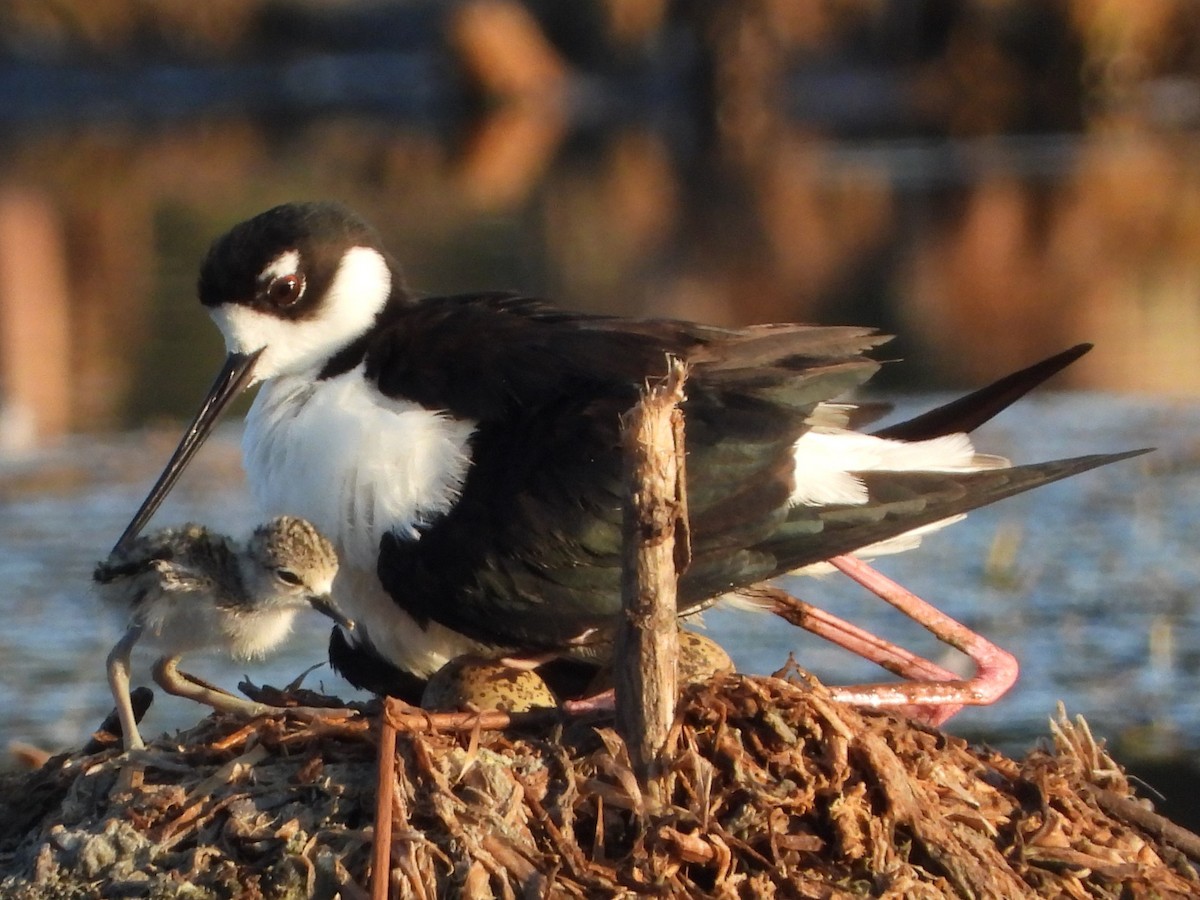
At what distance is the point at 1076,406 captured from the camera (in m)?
12.2

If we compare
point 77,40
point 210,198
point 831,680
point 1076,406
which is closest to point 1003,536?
point 831,680

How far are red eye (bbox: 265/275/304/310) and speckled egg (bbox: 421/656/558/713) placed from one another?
1.02 meters

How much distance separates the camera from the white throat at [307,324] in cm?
574

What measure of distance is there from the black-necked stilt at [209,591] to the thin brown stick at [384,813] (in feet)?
1.62

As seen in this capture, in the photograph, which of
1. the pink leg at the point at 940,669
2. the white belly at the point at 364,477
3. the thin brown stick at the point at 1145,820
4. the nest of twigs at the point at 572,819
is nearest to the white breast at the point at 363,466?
the white belly at the point at 364,477

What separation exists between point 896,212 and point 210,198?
235 inches

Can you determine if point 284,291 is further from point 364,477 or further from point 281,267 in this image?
point 364,477

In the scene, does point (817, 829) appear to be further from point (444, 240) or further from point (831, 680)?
point (444, 240)

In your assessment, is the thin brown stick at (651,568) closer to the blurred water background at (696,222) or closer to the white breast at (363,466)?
the white breast at (363,466)

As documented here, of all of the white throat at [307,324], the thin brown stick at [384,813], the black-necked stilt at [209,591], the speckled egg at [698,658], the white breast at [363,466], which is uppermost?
the white throat at [307,324]

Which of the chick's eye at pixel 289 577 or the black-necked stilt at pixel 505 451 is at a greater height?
the black-necked stilt at pixel 505 451

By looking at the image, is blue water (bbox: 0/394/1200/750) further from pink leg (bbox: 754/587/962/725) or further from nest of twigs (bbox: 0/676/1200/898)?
pink leg (bbox: 754/587/962/725)

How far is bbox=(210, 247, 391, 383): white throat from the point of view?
5.74 m

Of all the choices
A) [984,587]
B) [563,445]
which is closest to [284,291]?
[563,445]
